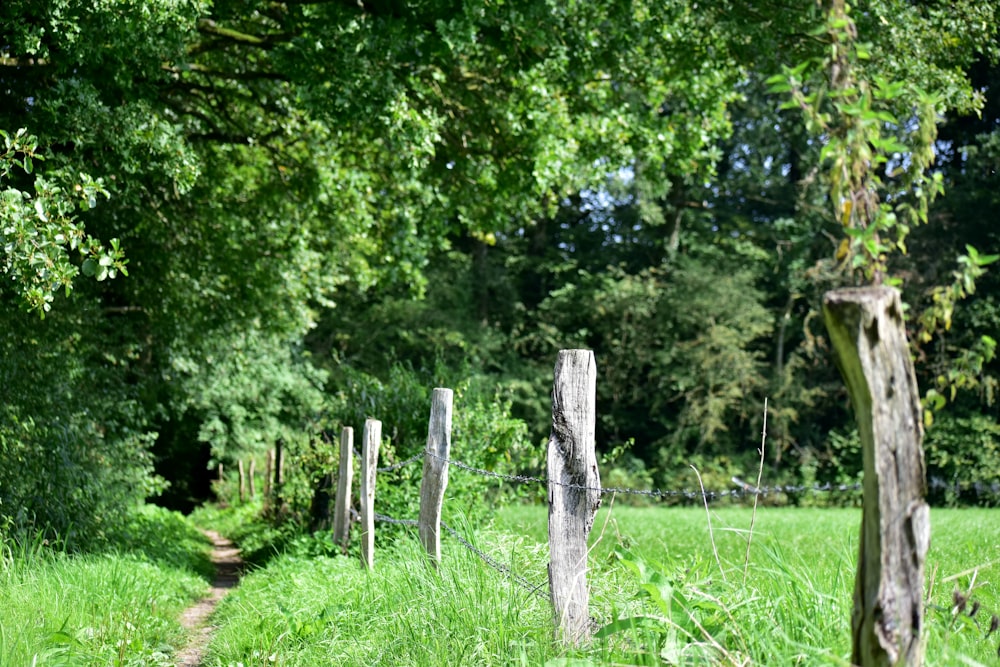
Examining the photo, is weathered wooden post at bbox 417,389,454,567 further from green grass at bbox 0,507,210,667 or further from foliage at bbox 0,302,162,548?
foliage at bbox 0,302,162,548

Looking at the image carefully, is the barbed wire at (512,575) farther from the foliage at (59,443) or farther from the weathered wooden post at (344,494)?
the foliage at (59,443)

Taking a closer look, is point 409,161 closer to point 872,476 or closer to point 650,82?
point 650,82

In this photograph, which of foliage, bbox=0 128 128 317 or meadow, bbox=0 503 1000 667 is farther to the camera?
foliage, bbox=0 128 128 317

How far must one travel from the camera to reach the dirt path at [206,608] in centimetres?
708

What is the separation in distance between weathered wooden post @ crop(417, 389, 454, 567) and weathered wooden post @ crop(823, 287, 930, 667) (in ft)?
13.4

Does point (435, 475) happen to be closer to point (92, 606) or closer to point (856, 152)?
point (92, 606)

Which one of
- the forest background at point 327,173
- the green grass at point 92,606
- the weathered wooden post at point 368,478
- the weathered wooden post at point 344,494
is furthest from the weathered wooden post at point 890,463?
the weathered wooden post at point 344,494

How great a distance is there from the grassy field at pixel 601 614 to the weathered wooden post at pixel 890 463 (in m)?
0.18

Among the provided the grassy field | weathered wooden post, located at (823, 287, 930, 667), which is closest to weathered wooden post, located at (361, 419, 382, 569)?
the grassy field

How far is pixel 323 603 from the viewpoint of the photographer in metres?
6.81

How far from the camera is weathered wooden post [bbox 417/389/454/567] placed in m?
6.91

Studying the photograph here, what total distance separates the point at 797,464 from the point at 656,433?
462 centimetres

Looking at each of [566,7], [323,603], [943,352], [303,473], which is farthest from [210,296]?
[943,352]

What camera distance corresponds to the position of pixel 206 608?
31.9ft
